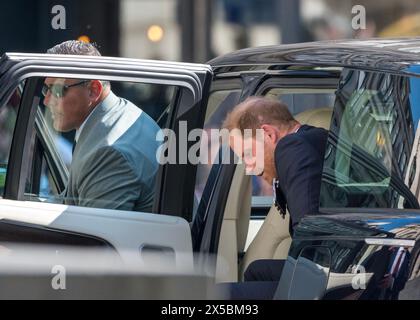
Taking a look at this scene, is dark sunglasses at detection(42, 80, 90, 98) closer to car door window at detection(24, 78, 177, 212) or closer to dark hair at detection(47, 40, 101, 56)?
car door window at detection(24, 78, 177, 212)

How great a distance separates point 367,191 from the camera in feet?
10.0

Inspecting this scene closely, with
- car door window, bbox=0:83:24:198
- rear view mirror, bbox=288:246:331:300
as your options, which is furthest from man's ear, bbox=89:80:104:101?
rear view mirror, bbox=288:246:331:300

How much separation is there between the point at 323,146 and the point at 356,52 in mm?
346

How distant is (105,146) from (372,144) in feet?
3.18

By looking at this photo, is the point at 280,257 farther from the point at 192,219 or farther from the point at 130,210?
the point at 130,210

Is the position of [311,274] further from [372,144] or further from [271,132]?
[271,132]

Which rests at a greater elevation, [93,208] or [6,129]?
[6,129]

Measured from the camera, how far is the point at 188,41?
1102cm

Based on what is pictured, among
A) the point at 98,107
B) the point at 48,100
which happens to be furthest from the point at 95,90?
the point at 48,100

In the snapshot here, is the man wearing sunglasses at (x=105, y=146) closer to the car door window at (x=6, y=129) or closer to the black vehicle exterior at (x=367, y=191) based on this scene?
the car door window at (x=6, y=129)

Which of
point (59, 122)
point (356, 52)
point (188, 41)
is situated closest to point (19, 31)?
point (188, 41)

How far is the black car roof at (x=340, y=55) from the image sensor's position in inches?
121

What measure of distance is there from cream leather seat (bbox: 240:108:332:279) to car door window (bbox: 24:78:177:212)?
0.59m

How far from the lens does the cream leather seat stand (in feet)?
13.3
